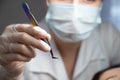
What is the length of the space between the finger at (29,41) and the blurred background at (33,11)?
1.88ft

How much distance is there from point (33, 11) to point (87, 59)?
0.34m

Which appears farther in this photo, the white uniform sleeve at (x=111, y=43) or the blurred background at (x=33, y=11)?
the blurred background at (x=33, y=11)

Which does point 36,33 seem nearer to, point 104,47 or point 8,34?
point 8,34

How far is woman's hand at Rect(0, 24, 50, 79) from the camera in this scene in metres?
0.60

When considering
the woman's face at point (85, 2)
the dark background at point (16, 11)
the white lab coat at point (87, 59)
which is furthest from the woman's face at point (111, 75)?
the dark background at point (16, 11)

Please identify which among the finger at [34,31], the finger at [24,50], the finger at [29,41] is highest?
the finger at [34,31]

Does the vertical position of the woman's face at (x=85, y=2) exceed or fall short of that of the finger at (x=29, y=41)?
it falls short

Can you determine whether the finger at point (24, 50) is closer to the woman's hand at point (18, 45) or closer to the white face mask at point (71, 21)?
the woman's hand at point (18, 45)

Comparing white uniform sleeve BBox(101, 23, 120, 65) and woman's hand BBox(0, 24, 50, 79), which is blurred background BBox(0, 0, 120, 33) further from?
woman's hand BBox(0, 24, 50, 79)

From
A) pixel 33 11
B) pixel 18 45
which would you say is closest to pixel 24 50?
pixel 18 45

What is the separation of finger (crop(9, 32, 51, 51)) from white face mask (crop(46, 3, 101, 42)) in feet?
1.10

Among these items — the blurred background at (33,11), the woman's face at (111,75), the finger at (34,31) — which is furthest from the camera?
the blurred background at (33,11)

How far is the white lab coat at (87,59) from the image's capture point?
3.20 feet

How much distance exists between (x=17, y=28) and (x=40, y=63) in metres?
0.34
